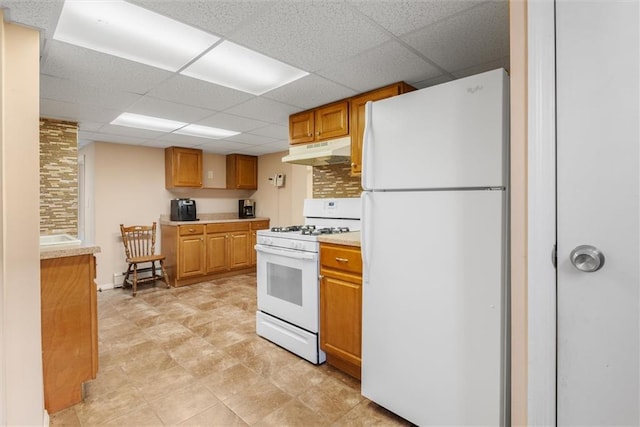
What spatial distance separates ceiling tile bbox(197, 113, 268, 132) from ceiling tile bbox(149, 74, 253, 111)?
0.33 metres

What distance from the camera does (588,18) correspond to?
0.98m

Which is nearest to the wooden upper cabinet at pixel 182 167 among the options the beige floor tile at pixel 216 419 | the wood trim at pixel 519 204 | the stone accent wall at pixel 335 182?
the stone accent wall at pixel 335 182

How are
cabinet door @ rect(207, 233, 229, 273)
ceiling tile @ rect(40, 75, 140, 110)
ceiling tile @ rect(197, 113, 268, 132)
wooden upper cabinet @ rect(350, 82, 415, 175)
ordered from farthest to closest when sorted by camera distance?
cabinet door @ rect(207, 233, 229, 273)
ceiling tile @ rect(197, 113, 268, 132)
wooden upper cabinet @ rect(350, 82, 415, 175)
ceiling tile @ rect(40, 75, 140, 110)

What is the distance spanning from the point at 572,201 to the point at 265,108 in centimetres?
249

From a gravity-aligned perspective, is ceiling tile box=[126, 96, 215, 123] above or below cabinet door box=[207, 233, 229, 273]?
above

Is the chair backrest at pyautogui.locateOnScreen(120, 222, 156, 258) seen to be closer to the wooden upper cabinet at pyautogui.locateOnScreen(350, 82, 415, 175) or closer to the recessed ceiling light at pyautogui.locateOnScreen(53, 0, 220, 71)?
the recessed ceiling light at pyautogui.locateOnScreen(53, 0, 220, 71)

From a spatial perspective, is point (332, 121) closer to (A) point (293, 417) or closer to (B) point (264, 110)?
(B) point (264, 110)

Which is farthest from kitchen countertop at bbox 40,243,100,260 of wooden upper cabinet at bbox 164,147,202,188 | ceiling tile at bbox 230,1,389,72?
wooden upper cabinet at bbox 164,147,202,188

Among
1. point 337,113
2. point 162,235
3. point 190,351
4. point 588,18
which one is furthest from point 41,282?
point 162,235

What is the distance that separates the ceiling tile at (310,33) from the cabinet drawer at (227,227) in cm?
338

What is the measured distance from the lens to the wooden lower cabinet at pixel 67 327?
5.87 ft

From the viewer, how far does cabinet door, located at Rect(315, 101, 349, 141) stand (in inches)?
105

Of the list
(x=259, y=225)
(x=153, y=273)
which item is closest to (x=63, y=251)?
(x=153, y=273)

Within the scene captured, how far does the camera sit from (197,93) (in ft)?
8.32
